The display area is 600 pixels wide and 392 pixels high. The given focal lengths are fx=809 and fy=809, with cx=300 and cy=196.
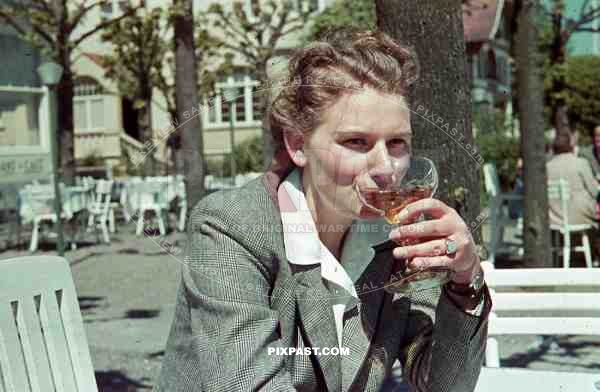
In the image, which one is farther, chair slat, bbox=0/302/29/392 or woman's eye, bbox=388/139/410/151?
chair slat, bbox=0/302/29/392

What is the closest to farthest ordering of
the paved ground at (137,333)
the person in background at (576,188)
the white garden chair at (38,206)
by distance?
the paved ground at (137,333), the person in background at (576,188), the white garden chair at (38,206)

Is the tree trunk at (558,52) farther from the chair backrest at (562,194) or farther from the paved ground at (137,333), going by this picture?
the paved ground at (137,333)

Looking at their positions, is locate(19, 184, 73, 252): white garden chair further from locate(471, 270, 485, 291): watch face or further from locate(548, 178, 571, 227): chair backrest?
locate(471, 270, 485, 291): watch face

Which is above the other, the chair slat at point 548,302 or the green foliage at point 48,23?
the green foliage at point 48,23

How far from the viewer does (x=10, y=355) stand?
1.63 m

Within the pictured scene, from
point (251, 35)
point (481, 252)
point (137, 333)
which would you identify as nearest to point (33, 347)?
point (481, 252)

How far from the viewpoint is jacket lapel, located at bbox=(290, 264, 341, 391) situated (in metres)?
1.49

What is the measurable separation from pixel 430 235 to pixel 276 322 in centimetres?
32

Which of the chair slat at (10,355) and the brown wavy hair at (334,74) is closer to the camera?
the brown wavy hair at (334,74)

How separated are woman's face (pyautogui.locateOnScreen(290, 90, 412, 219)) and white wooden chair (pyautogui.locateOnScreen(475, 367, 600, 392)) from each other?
70cm

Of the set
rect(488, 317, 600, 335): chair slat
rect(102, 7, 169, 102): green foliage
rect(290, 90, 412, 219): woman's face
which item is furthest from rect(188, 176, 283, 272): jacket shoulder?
rect(102, 7, 169, 102): green foliage

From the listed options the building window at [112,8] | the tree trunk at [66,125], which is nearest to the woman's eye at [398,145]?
the building window at [112,8]

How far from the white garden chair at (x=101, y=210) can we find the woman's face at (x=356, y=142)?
1024 cm

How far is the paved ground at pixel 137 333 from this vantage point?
4.82 meters
